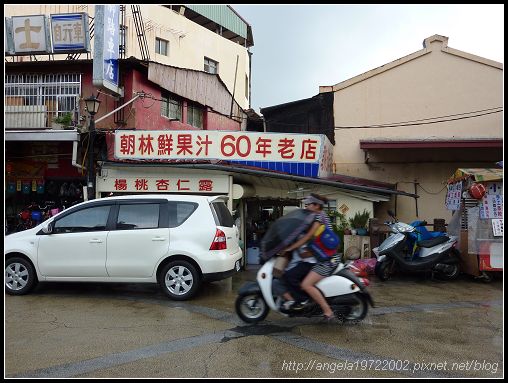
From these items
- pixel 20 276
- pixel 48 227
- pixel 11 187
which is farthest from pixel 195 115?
pixel 20 276

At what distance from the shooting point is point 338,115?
15.1 metres

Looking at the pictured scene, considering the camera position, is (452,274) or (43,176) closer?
(452,274)

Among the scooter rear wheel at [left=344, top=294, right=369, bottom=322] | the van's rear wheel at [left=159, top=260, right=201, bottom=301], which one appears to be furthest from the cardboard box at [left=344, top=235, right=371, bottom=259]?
the scooter rear wheel at [left=344, top=294, right=369, bottom=322]

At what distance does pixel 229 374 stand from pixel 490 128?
13.3m

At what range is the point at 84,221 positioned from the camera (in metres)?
7.37

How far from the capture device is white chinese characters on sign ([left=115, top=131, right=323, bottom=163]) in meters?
10.6

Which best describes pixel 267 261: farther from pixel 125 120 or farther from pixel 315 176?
pixel 125 120

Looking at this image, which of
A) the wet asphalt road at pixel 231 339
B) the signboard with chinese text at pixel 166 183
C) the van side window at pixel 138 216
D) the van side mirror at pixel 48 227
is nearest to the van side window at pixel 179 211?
the van side window at pixel 138 216

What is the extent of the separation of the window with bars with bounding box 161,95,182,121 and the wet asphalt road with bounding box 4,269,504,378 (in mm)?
8264

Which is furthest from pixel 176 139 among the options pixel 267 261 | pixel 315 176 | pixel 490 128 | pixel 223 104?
pixel 490 128

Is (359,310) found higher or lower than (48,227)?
lower

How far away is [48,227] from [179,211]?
7.64 feet

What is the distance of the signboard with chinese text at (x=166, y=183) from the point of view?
414 inches

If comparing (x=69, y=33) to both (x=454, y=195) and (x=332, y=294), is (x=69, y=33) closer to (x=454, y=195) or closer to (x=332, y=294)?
(x=332, y=294)
